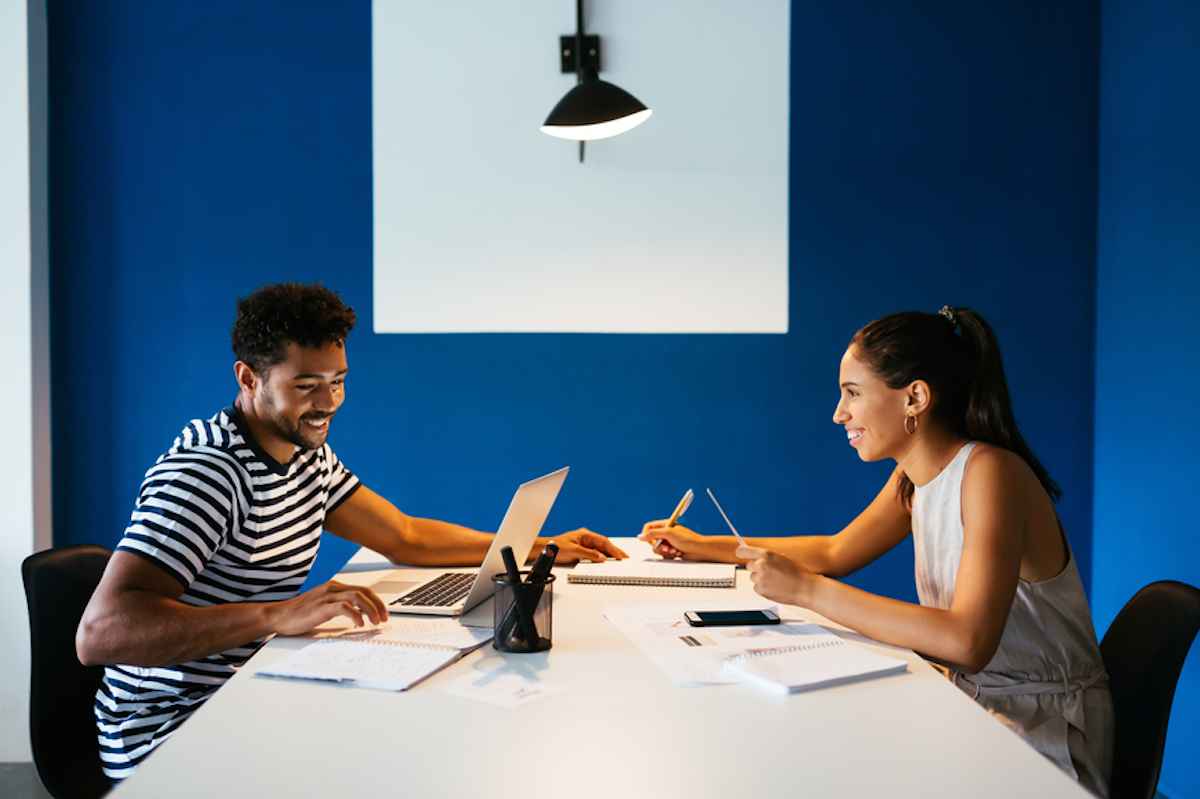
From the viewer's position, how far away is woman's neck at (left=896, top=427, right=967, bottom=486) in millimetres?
1938

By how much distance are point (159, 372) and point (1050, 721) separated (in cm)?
288

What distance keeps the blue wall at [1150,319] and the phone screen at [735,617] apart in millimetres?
1740

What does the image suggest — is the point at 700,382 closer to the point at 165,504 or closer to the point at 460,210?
the point at 460,210

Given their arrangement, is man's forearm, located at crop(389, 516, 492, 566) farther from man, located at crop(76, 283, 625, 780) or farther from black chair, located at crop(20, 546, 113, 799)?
black chair, located at crop(20, 546, 113, 799)

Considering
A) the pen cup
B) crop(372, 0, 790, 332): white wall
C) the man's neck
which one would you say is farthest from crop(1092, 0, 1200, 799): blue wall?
the man's neck

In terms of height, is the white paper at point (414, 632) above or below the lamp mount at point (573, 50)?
below

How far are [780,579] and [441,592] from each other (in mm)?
672

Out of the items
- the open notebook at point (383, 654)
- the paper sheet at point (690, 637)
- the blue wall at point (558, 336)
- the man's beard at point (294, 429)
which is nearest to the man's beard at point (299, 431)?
the man's beard at point (294, 429)

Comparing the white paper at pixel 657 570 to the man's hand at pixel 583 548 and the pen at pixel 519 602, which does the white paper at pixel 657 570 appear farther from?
the pen at pixel 519 602

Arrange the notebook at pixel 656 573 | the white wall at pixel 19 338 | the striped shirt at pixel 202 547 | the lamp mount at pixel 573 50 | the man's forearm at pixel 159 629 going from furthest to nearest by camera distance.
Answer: the lamp mount at pixel 573 50 → the white wall at pixel 19 338 → the notebook at pixel 656 573 → the striped shirt at pixel 202 547 → the man's forearm at pixel 159 629

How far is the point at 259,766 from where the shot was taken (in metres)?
1.08

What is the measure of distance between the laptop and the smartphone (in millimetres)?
349

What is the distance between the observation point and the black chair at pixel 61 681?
Result: 180 cm

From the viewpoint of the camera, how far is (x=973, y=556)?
64.9 inches
